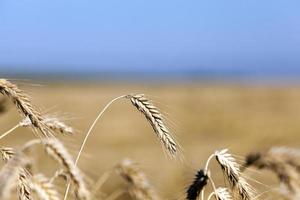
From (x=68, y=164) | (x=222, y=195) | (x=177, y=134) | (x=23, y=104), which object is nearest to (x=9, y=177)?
(x=68, y=164)

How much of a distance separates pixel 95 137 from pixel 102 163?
921 cm

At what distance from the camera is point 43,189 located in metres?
2.51

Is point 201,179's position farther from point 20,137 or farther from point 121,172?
point 20,137

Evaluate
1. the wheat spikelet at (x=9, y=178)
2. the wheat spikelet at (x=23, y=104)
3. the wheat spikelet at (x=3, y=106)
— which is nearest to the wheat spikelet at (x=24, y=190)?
the wheat spikelet at (x=23, y=104)

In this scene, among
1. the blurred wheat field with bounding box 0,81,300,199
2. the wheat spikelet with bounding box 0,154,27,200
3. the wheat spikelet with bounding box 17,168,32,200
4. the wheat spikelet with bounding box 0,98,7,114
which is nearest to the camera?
the wheat spikelet with bounding box 0,154,27,200

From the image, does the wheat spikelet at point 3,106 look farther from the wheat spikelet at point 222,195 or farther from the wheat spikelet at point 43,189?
the wheat spikelet at point 222,195

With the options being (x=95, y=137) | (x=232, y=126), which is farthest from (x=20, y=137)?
(x=232, y=126)

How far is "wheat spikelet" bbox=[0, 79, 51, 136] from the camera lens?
9.14 ft

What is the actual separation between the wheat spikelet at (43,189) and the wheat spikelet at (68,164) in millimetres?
70

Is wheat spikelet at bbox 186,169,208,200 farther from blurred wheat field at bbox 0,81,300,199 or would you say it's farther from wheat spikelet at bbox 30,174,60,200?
blurred wheat field at bbox 0,81,300,199

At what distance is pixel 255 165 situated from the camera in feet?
9.49

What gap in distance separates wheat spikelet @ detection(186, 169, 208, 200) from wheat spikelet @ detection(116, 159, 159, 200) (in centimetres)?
12

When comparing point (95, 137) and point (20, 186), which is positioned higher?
point (20, 186)

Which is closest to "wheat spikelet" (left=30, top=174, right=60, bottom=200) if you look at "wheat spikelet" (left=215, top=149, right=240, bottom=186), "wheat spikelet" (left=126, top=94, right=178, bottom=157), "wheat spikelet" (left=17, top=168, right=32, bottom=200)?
"wheat spikelet" (left=17, top=168, right=32, bottom=200)
